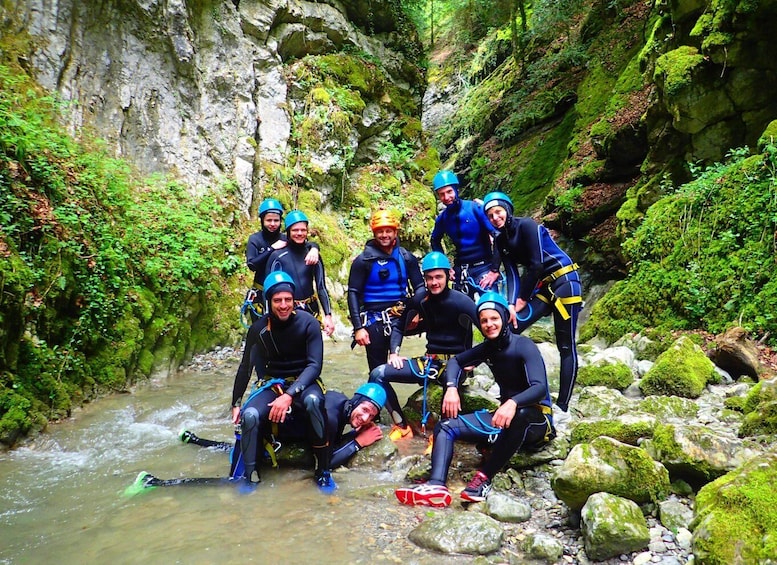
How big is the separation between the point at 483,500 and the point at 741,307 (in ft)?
17.0

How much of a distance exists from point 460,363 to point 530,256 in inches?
66.9

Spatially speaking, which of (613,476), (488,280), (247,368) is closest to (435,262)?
(488,280)

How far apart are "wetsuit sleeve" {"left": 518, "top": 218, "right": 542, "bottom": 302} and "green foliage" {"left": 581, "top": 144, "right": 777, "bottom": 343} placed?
11.1ft

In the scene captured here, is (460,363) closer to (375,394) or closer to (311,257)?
(375,394)

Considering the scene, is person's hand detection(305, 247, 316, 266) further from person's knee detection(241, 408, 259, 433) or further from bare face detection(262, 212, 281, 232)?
person's knee detection(241, 408, 259, 433)

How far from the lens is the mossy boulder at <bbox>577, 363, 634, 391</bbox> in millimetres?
5918

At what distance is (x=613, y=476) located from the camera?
322 cm

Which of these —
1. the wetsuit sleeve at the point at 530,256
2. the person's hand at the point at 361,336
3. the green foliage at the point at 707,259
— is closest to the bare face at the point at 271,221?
the person's hand at the point at 361,336

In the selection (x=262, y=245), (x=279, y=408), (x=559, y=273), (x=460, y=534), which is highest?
(x=262, y=245)

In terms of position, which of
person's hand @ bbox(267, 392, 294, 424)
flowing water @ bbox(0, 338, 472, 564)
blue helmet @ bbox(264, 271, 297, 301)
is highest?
blue helmet @ bbox(264, 271, 297, 301)

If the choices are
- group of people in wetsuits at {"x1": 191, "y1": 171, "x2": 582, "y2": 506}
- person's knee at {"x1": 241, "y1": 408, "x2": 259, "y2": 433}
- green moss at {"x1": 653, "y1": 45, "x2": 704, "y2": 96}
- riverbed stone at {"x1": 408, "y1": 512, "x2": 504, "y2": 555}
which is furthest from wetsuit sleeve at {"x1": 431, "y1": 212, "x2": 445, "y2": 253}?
green moss at {"x1": 653, "y1": 45, "x2": 704, "y2": 96}

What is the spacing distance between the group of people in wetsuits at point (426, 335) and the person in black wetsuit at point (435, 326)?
12 millimetres

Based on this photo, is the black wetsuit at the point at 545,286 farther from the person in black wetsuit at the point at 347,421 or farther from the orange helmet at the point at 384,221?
the person in black wetsuit at the point at 347,421

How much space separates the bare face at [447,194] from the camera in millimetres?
5512
